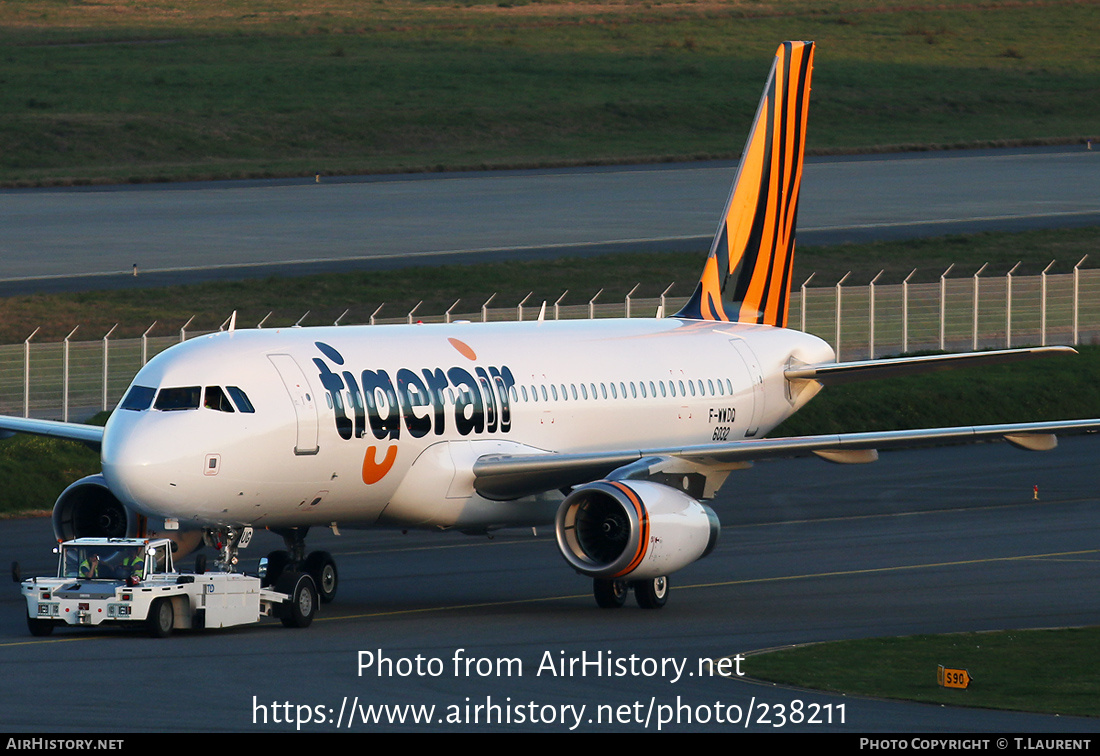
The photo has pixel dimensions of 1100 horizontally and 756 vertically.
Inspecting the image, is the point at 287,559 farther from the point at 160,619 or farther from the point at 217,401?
the point at 160,619

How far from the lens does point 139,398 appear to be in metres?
33.5

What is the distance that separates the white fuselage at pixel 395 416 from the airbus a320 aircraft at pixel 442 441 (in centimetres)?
4

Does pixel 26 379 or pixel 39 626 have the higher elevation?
pixel 26 379

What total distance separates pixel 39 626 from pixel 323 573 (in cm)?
624

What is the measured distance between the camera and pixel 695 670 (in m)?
28.8

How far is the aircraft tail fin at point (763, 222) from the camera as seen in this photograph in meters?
47.1

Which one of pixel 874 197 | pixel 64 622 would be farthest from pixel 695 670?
pixel 874 197

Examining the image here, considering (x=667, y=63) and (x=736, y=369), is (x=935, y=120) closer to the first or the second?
(x=667, y=63)

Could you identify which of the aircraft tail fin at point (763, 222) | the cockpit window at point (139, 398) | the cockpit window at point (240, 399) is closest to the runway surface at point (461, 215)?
the aircraft tail fin at point (763, 222)

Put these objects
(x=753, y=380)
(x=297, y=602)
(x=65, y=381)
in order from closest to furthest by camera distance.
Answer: (x=297, y=602)
(x=753, y=380)
(x=65, y=381)

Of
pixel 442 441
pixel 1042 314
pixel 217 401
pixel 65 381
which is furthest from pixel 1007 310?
pixel 217 401

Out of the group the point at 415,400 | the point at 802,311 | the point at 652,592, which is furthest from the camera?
the point at 802,311

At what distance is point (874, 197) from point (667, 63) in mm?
59318

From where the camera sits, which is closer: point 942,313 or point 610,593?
point 610,593
